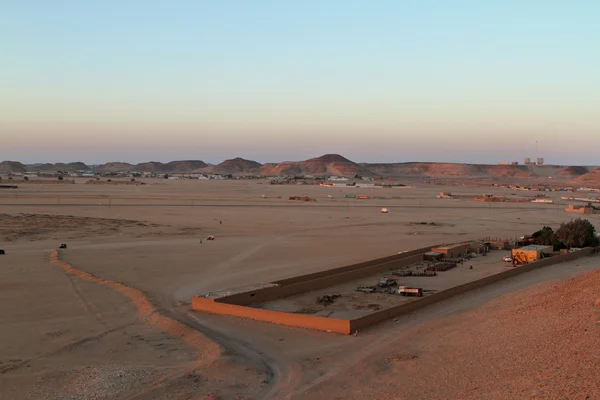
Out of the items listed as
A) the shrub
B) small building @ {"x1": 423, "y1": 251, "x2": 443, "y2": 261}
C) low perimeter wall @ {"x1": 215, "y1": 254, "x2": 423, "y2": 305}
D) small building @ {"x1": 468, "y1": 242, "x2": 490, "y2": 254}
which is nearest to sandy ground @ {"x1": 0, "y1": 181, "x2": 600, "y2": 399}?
low perimeter wall @ {"x1": 215, "y1": 254, "x2": 423, "y2": 305}

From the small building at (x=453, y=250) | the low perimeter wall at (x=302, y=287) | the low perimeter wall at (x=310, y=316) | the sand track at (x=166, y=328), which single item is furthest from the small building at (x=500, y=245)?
the sand track at (x=166, y=328)

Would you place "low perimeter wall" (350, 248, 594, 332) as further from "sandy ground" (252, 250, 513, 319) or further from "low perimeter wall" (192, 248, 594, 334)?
"sandy ground" (252, 250, 513, 319)

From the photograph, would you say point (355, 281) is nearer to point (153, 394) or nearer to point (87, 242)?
point (153, 394)

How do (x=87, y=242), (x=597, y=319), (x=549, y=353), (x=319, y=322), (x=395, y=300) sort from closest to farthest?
(x=549, y=353), (x=597, y=319), (x=319, y=322), (x=395, y=300), (x=87, y=242)

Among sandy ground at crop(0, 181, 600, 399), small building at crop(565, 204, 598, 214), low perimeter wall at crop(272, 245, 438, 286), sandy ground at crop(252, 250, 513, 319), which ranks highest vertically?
small building at crop(565, 204, 598, 214)

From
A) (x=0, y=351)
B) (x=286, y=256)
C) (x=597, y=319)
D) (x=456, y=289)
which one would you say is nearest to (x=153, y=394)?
(x=0, y=351)

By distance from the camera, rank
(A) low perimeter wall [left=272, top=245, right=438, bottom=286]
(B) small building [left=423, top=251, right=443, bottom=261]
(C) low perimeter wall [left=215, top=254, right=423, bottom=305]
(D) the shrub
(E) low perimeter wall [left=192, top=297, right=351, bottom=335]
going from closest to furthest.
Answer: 1. (E) low perimeter wall [left=192, top=297, right=351, bottom=335]
2. (C) low perimeter wall [left=215, top=254, right=423, bottom=305]
3. (A) low perimeter wall [left=272, top=245, right=438, bottom=286]
4. (B) small building [left=423, top=251, right=443, bottom=261]
5. (D) the shrub

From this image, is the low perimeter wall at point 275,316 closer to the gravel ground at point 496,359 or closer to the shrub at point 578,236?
the gravel ground at point 496,359
